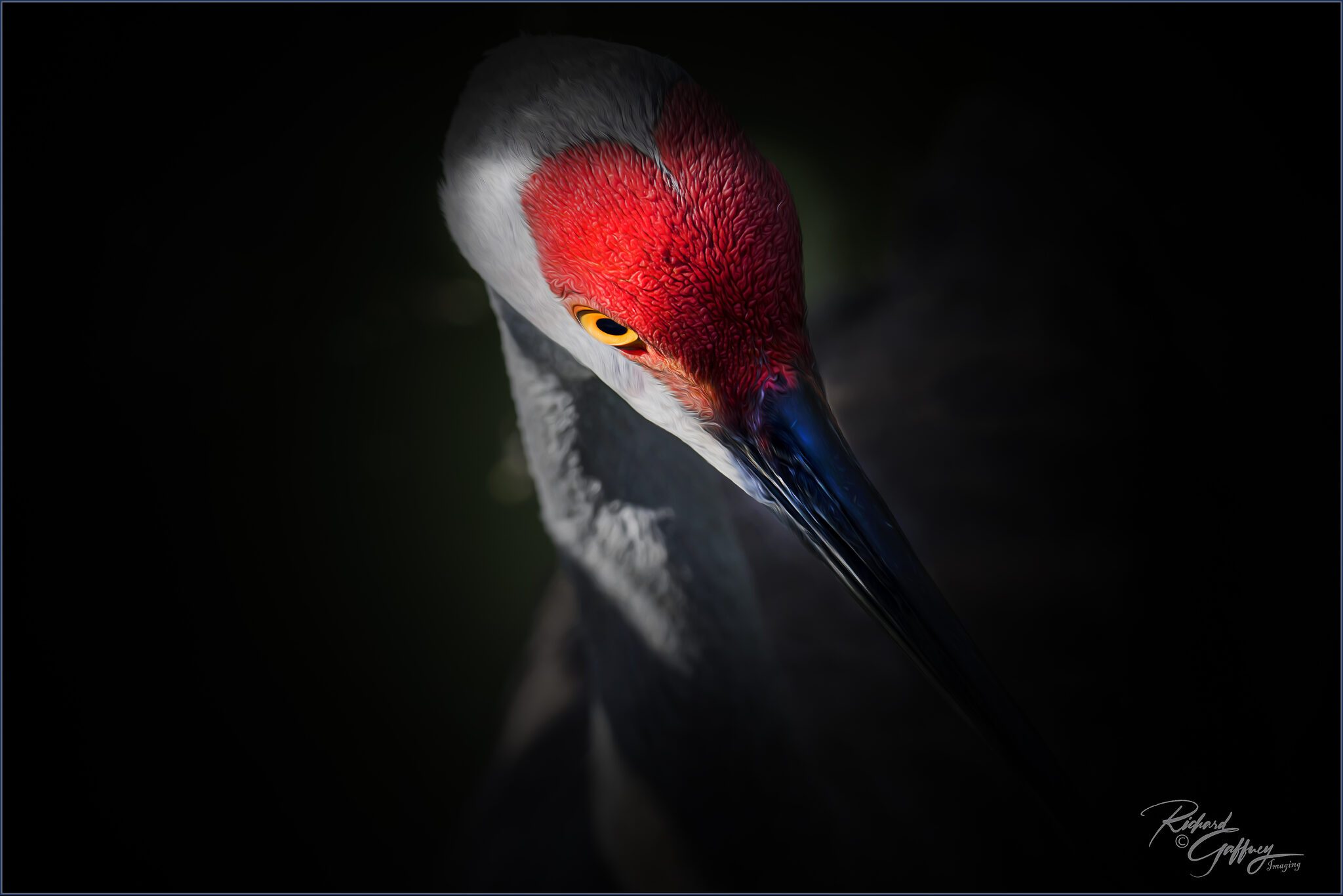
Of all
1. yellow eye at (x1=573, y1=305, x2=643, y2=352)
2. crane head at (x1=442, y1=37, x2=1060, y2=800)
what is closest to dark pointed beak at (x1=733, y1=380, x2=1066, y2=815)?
crane head at (x1=442, y1=37, x2=1060, y2=800)

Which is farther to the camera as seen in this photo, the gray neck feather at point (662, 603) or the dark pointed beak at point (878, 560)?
the gray neck feather at point (662, 603)

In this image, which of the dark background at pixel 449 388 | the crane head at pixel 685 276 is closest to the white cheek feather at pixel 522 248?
the crane head at pixel 685 276

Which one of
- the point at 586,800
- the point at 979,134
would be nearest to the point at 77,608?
the point at 586,800

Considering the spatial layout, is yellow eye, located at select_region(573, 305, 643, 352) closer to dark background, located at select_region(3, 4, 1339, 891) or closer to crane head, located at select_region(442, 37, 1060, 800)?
crane head, located at select_region(442, 37, 1060, 800)

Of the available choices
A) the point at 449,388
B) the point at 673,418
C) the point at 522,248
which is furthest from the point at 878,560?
the point at 449,388

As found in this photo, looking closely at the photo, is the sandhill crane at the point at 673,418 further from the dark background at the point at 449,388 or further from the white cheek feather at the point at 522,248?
the dark background at the point at 449,388

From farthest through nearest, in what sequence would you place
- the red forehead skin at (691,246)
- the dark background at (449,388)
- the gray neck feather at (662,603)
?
1. the dark background at (449,388)
2. the gray neck feather at (662,603)
3. the red forehead skin at (691,246)

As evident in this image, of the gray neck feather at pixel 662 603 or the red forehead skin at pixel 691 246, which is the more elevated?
the red forehead skin at pixel 691 246
